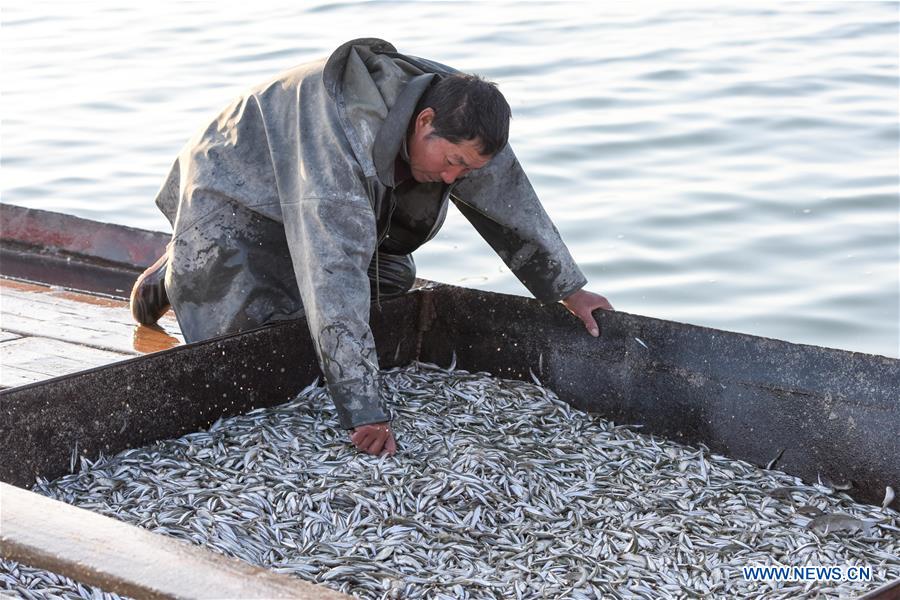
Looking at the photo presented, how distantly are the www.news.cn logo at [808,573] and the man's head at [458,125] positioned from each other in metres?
1.47

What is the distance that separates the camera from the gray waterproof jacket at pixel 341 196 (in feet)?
12.6

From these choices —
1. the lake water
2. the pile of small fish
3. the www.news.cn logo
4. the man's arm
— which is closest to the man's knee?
the man's arm

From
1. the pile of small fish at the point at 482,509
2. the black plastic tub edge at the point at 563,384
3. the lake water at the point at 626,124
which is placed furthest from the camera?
the lake water at the point at 626,124

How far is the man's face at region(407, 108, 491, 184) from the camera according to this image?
3812 mm

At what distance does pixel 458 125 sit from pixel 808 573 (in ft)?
5.36

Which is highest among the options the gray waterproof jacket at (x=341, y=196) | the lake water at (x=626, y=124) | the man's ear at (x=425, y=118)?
the man's ear at (x=425, y=118)

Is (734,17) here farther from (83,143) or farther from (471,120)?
(471,120)

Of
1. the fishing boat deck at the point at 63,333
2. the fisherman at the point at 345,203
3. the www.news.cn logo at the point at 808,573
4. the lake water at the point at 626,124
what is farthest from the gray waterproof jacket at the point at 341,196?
the lake water at the point at 626,124

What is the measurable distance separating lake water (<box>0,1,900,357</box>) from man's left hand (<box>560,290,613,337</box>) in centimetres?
378

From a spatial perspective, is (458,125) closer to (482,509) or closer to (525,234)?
(525,234)

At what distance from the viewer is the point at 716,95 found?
1278 cm

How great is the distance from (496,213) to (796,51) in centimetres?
1049

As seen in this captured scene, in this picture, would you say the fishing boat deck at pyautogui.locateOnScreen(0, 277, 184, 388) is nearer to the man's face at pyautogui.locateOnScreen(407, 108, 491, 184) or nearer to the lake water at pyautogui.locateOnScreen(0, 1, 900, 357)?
the man's face at pyautogui.locateOnScreen(407, 108, 491, 184)

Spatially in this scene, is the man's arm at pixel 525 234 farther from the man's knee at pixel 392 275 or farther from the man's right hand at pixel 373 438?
the man's right hand at pixel 373 438
